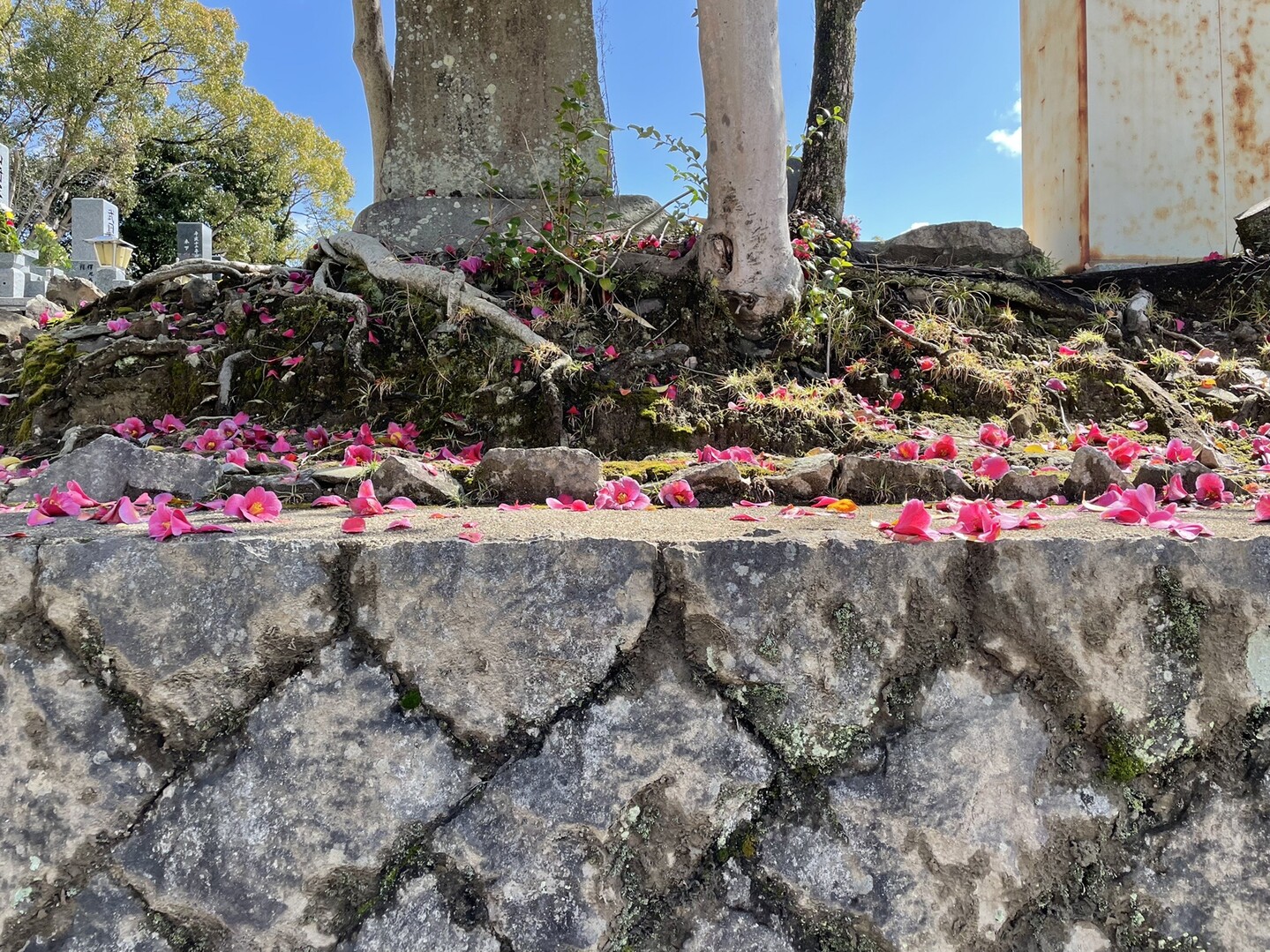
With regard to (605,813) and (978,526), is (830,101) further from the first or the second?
(605,813)

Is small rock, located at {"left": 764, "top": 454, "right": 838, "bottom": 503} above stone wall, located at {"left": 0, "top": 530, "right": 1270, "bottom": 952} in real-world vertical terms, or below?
above

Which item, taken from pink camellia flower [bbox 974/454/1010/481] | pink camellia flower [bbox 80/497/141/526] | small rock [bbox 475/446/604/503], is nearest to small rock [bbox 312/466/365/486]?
small rock [bbox 475/446/604/503]

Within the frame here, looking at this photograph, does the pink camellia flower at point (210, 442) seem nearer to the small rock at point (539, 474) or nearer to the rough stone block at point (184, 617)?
the small rock at point (539, 474)

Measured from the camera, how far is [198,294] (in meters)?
3.70

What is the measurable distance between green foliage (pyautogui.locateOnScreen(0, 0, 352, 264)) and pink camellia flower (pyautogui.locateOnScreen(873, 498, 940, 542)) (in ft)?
68.3

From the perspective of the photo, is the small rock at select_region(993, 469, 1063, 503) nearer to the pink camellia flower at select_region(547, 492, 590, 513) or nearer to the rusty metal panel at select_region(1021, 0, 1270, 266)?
the pink camellia flower at select_region(547, 492, 590, 513)

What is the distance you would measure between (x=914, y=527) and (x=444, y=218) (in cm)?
326

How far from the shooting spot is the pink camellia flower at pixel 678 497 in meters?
1.78

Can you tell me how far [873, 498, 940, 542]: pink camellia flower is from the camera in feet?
3.76

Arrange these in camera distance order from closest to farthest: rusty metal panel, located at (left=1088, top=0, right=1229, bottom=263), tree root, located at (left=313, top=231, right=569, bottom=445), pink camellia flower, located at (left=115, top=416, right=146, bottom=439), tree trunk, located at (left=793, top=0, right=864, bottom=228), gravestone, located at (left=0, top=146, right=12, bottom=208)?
tree root, located at (left=313, top=231, right=569, bottom=445) < pink camellia flower, located at (left=115, top=416, right=146, bottom=439) < rusty metal panel, located at (left=1088, top=0, right=1229, bottom=263) < tree trunk, located at (left=793, top=0, right=864, bottom=228) < gravestone, located at (left=0, top=146, right=12, bottom=208)

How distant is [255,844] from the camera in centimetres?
109

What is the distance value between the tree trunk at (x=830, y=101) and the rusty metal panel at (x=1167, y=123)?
1348 mm

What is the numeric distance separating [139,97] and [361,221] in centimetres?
1939

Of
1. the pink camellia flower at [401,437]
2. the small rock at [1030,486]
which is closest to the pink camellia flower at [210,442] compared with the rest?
the pink camellia flower at [401,437]
